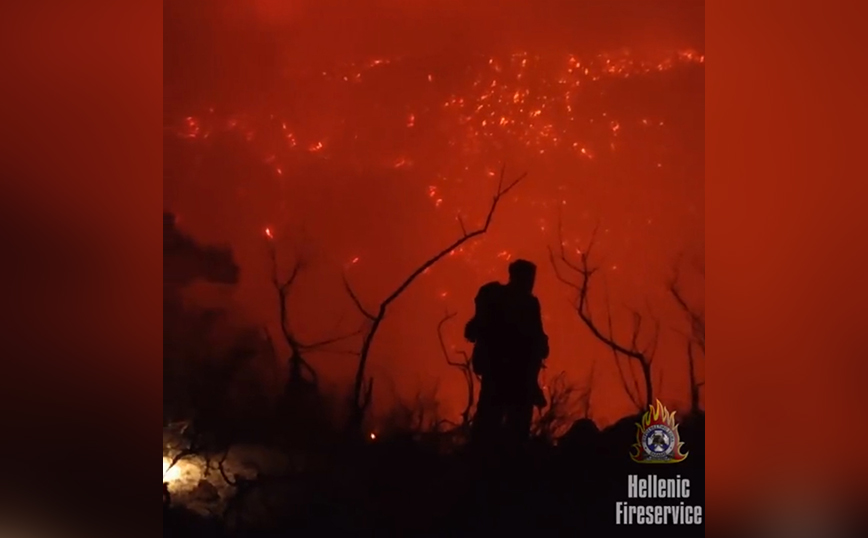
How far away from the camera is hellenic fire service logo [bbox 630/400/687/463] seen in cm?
262

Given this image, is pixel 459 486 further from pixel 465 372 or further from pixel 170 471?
pixel 170 471

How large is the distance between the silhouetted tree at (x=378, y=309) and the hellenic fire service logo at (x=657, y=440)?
2.55 ft

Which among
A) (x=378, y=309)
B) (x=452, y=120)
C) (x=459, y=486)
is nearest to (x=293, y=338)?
(x=378, y=309)

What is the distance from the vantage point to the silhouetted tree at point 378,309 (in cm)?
262

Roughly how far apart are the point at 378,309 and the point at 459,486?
0.61 m

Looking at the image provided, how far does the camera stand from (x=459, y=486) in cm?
263

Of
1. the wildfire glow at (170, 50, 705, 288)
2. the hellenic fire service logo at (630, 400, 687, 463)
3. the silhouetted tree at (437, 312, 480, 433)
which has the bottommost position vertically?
the hellenic fire service logo at (630, 400, 687, 463)

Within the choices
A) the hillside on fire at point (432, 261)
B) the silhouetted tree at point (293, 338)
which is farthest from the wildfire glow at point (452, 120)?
the silhouetted tree at point (293, 338)

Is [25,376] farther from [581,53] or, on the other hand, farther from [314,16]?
[581,53]

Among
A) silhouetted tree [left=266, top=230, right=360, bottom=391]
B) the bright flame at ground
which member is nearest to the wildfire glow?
silhouetted tree [left=266, top=230, right=360, bottom=391]

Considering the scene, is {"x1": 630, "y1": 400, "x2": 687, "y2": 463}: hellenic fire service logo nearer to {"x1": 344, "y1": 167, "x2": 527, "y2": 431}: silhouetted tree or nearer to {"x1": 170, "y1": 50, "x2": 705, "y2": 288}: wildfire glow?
{"x1": 170, "y1": 50, "x2": 705, "y2": 288}: wildfire glow

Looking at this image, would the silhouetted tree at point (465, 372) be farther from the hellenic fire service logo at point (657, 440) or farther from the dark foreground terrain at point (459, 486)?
the hellenic fire service logo at point (657, 440)

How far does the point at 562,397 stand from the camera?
2625 millimetres

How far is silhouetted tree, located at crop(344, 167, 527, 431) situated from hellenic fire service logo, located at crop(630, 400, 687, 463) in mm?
778
